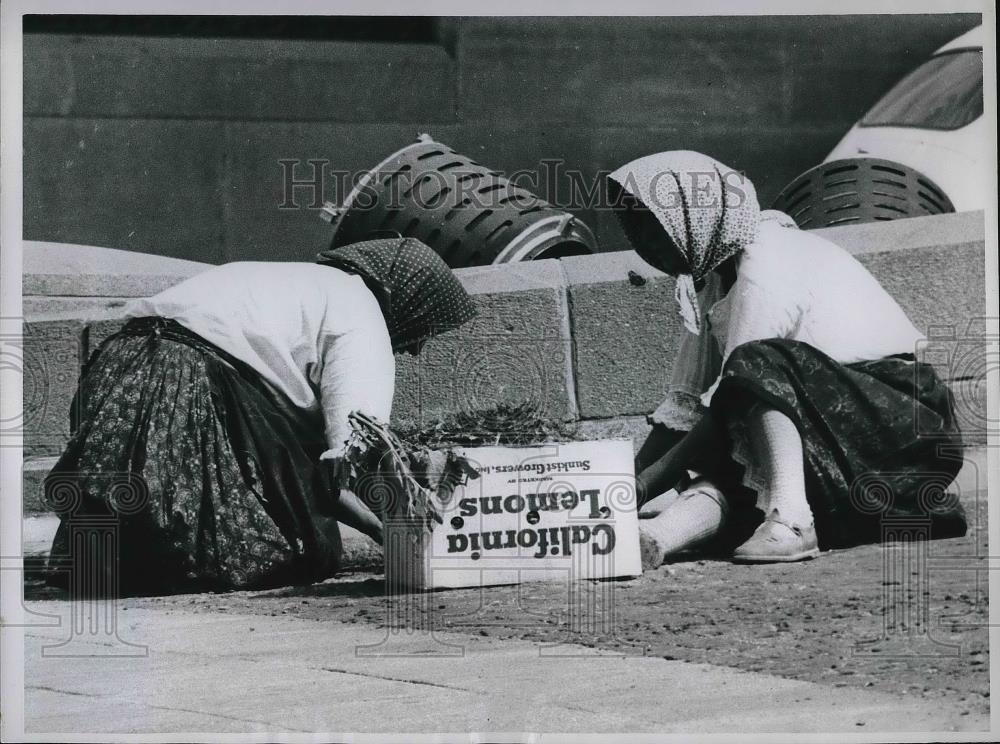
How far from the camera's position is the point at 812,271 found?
6.24m

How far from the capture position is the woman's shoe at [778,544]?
6.01 m

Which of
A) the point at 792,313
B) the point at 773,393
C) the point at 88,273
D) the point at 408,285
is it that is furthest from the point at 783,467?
the point at 88,273

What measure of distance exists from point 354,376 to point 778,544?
173 cm

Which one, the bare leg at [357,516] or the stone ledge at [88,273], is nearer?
the bare leg at [357,516]

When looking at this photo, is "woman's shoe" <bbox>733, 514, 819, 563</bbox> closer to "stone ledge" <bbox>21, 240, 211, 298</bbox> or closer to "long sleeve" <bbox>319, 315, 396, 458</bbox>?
"long sleeve" <bbox>319, 315, 396, 458</bbox>

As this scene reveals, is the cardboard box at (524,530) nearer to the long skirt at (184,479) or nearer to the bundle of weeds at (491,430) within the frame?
the bundle of weeds at (491,430)

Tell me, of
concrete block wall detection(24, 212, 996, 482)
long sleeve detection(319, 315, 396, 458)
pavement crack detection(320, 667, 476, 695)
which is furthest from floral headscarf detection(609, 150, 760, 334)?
pavement crack detection(320, 667, 476, 695)

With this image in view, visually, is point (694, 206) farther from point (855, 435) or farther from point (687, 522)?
point (687, 522)

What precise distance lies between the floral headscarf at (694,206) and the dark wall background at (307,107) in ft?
0.23

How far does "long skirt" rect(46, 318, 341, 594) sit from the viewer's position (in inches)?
235

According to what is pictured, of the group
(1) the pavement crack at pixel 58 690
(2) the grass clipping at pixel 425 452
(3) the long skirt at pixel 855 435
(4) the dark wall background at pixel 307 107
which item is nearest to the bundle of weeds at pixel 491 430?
(2) the grass clipping at pixel 425 452

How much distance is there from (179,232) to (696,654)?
2617 mm

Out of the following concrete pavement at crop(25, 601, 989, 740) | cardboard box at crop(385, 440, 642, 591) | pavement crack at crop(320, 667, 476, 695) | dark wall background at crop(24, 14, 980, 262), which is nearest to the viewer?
concrete pavement at crop(25, 601, 989, 740)

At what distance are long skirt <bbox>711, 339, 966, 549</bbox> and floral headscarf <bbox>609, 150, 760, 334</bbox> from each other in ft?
1.18
